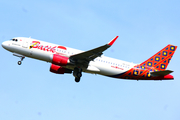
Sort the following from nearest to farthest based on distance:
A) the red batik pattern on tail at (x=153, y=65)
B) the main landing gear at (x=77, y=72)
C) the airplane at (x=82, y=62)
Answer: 1. the airplane at (x=82, y=62)
2. the main landing gear at (x=77, y=72)
3. the red batik pattern on tail at (x=153, y=65)

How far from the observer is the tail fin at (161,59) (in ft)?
149

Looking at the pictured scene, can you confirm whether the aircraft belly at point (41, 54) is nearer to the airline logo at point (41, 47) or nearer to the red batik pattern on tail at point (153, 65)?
the airline logo at point (41, 47)

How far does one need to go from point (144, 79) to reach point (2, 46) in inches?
817

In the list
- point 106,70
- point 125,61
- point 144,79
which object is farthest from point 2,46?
point 144,79

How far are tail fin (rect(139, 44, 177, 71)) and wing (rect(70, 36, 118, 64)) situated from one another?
27.8 feet

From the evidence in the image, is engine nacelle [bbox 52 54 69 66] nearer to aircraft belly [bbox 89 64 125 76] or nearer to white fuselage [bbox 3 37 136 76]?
white fuselage [bbox 3 37 136 76]

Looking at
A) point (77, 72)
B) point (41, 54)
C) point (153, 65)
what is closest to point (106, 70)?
point (77, 72)

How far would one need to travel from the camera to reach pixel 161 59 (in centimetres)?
4609

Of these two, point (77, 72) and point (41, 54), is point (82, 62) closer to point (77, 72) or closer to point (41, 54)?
point (77, 72)

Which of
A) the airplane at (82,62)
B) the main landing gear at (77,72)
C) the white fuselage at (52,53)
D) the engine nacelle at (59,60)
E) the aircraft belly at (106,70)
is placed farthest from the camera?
the main landing gear at (77,72)

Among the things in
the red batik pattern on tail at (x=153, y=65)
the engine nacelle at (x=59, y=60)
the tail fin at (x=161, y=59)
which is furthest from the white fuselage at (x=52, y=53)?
the tail fin at (x=161, y=59)

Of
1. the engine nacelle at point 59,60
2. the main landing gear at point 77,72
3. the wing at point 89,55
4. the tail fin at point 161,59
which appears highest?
the tail fin at point 161,59

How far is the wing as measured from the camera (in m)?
37.3

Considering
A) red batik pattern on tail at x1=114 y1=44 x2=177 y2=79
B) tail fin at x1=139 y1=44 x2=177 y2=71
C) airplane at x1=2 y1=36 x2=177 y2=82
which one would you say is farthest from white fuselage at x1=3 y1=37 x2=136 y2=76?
tail fin at x1=139 y1=44 x2=177 y2=71
